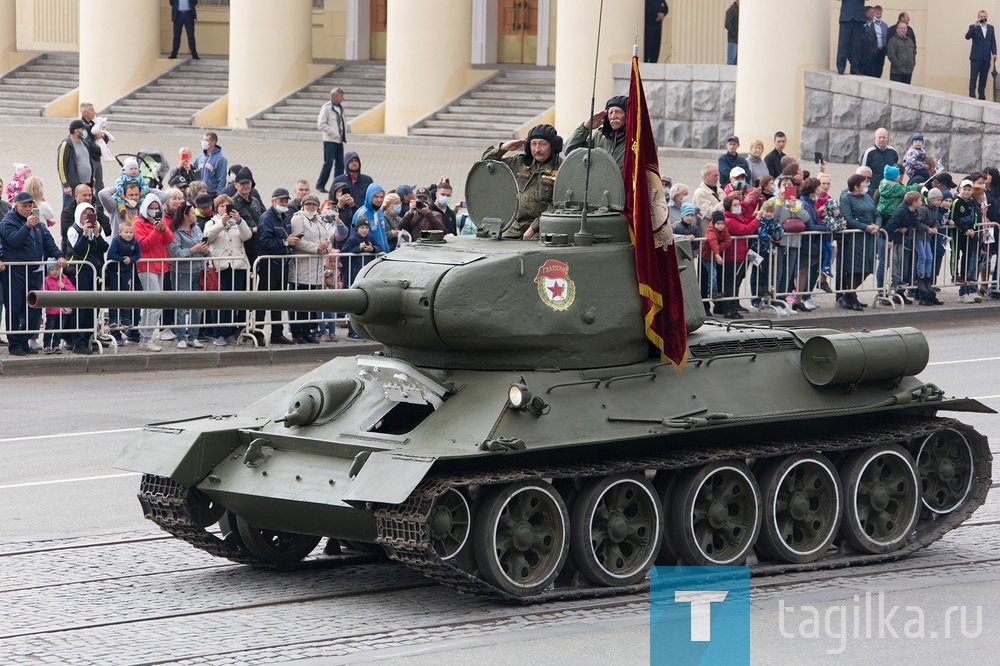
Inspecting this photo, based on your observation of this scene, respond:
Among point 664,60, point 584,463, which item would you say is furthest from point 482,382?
point 664,60

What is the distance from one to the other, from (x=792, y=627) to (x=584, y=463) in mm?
1776

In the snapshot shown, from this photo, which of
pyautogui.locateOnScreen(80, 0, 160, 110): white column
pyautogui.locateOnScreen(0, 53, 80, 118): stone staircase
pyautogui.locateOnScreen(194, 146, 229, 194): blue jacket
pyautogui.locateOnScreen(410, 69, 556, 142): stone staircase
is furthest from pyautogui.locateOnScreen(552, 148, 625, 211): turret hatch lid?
pyautogui.locateOnScreen(0, 53, 80, 118): stone staircase

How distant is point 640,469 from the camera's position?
37.6 ft

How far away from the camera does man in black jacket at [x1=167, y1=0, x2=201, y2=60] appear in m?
43.4

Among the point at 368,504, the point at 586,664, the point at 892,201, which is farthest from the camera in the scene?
the point at 892,201

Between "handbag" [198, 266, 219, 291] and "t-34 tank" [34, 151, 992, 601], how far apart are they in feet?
26.7

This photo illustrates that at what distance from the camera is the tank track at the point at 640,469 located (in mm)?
10422

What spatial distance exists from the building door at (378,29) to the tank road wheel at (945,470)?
112 ft

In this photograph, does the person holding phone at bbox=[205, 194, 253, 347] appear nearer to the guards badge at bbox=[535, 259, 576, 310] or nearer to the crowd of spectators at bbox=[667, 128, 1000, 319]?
the crowd of spectators at bbox=[667, 128, 1000, 319]

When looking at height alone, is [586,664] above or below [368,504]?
below

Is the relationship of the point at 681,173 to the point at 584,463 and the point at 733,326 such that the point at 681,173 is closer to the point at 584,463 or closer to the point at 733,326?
the point at 733,326

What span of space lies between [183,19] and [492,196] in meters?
33.0

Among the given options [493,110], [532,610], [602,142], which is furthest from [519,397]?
[493,110]

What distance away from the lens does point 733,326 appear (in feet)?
43.4
